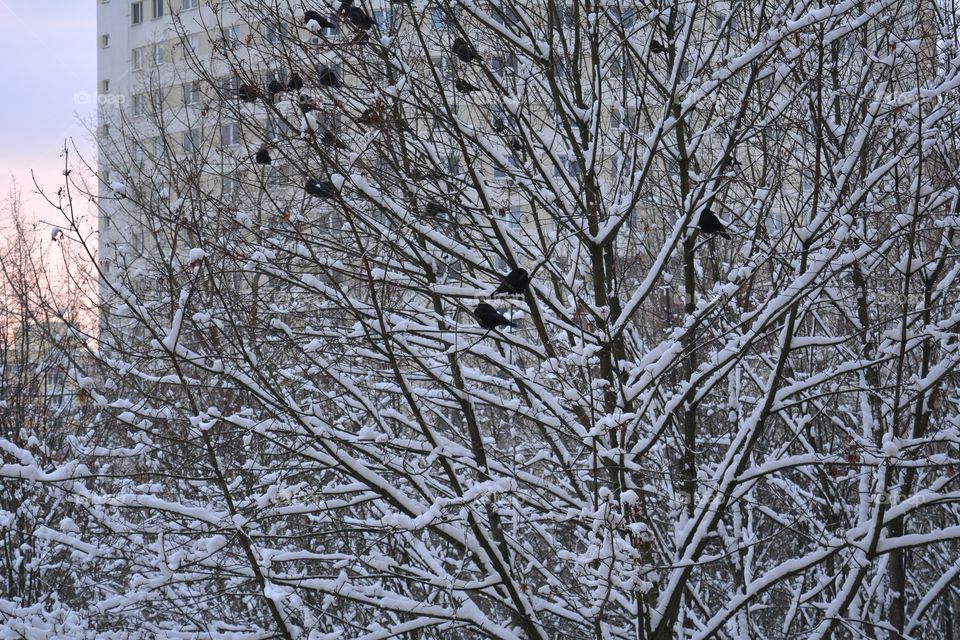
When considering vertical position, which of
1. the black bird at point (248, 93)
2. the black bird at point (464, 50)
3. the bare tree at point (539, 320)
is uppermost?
the black bird at point (464, 50)

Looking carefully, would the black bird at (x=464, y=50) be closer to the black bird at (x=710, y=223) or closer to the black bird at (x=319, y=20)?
the black bird at (x=319, y=20)

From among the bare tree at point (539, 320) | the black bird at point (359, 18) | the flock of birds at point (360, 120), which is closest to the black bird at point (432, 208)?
the bare tree at point (539, 320)

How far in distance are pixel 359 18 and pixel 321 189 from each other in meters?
0.72

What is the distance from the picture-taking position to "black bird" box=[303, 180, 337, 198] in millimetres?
3645

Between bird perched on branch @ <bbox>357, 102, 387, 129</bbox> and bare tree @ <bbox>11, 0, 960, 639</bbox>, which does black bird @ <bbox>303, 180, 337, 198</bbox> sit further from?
bird perched on branch @ <bbox>357, 102, 387, 129</bbox>

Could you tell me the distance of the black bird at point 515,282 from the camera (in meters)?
3.76

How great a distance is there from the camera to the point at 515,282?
149 inches

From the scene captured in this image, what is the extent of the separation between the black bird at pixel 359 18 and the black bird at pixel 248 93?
486 mm

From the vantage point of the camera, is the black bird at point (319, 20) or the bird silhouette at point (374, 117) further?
the black bird at point (319, 20)

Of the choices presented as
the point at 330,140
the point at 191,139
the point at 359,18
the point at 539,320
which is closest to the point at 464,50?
the point at 359,18

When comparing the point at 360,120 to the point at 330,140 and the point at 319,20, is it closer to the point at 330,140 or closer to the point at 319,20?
the point at 330,140

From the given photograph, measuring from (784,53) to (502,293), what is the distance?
164 cm

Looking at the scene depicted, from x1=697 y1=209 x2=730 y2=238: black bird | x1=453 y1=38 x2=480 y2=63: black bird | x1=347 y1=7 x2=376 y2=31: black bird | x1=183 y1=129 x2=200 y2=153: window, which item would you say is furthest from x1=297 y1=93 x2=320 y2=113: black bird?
x1=697 y1=209 x2=730 y2=238: black bird

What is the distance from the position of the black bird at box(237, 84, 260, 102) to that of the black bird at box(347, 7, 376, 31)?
0.49m
